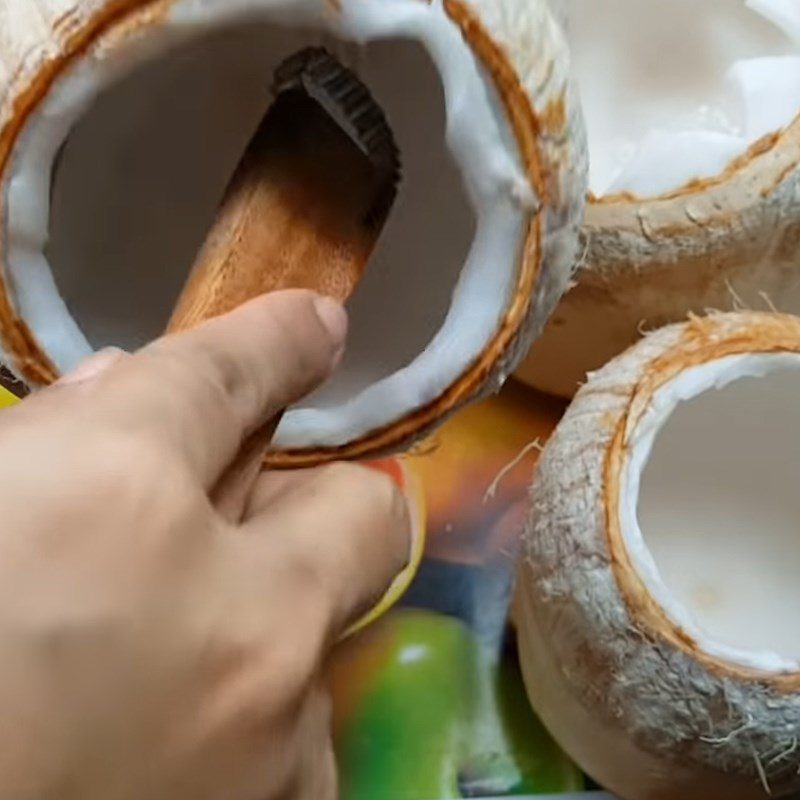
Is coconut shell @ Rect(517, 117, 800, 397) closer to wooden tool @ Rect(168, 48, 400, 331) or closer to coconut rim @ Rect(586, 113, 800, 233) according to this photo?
coconut rim @ Rect(586, 113, 800, 233)

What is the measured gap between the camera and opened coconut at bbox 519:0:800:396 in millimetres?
573

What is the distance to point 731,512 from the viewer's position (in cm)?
65

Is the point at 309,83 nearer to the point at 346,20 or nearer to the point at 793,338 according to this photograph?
the point at 346,20

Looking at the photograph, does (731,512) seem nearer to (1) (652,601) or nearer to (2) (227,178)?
(1) (652,601)

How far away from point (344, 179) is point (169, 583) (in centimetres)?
19

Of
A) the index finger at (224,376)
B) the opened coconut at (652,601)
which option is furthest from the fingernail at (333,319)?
the opened coconut at (652,601)

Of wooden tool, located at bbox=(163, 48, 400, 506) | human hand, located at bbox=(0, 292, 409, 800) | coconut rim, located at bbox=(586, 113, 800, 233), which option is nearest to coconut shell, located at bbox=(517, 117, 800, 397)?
coconut rim, located at bbox=(586, 113, 800, 233)

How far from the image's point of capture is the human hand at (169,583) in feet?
0.94

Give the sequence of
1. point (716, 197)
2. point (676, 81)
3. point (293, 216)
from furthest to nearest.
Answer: point (676, 81), point (716, 197), point (293, 216)

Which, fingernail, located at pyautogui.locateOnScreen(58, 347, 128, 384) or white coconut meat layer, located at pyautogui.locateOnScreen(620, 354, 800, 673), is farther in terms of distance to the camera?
white coconut meat layer, located at pyautogui.locateOnScreen(620, 354, 800, 673)

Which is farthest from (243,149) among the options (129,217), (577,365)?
(577,365)

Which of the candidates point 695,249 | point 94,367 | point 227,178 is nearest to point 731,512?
point 695,249

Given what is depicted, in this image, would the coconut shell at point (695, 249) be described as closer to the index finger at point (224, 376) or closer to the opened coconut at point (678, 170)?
the opened coconut at point (678, 170)

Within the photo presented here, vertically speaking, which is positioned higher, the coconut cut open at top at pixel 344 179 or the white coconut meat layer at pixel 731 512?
the coconut cut open at top at pixel 344 179
